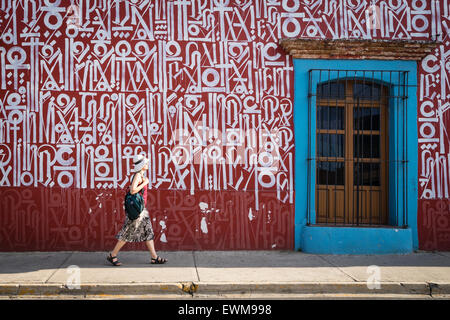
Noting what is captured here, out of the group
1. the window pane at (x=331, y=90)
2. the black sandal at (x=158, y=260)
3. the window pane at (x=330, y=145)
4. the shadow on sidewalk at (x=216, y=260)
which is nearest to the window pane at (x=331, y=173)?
the window pane at (x=330, y=145)

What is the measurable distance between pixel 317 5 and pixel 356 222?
372 centimetres

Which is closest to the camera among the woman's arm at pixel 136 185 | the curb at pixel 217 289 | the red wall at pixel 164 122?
the curb at pixel 217 289

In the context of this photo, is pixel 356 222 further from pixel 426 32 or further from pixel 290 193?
pixel 426 32

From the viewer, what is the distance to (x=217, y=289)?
4.90 meters

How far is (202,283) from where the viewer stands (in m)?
4.91

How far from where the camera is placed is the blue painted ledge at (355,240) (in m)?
6.79

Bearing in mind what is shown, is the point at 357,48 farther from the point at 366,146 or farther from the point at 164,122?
the point at 164,122

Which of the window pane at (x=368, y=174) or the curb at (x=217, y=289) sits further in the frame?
the window pane at (x=368, y=174)

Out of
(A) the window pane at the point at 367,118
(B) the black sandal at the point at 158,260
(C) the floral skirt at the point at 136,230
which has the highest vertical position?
(A) the window pane at the point at 367,118

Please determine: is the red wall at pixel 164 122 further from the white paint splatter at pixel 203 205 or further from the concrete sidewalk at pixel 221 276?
the concrete sidewalk at pixel 221 276

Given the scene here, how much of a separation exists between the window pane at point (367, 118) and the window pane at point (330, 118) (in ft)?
0.81

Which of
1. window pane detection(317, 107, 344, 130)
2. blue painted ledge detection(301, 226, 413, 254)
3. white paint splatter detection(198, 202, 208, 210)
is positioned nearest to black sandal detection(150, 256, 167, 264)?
white paint splatter detection(198, 202, 208, 210)
